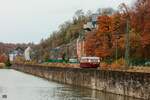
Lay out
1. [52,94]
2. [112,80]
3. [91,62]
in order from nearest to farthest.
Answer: [112,80], [52,94], [91,62]

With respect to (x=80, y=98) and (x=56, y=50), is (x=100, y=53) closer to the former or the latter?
(x=80, y=98)

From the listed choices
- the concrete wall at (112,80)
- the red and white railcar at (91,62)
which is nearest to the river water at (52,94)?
the concrete wall at (112,80)

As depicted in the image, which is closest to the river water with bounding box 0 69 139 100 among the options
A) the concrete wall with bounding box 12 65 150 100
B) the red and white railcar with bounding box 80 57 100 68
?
the concrete wall with bounding box 12 65 150 100

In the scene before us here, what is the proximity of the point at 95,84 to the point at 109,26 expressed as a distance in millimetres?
26087

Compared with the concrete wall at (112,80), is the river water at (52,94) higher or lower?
lower

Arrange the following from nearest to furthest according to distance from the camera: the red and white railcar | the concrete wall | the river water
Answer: the concrete wall
the river water
the red and white railcar

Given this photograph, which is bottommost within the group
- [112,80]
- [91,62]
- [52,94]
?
[52,94]

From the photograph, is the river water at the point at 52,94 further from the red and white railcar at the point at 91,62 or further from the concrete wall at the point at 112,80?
→ the red and white railcar at the point at 91,62

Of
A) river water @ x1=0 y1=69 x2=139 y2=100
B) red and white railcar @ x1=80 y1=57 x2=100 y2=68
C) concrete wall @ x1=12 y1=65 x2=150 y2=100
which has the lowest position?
river water @ x1=0 y1=69 x2=139 y2=100

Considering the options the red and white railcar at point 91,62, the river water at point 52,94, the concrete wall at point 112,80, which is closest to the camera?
the concrete wall at point 112,80

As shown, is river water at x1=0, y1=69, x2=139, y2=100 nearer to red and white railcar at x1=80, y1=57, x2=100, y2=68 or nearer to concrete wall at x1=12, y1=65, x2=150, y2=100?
concrete wall at x1=12, y1=65, x2=150, y2=100

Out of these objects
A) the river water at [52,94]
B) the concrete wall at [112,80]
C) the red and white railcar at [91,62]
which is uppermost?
the red and white railcar at [91,62]

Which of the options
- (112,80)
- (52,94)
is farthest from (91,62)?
(112,80)

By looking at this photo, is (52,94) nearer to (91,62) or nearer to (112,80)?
(112,80)
